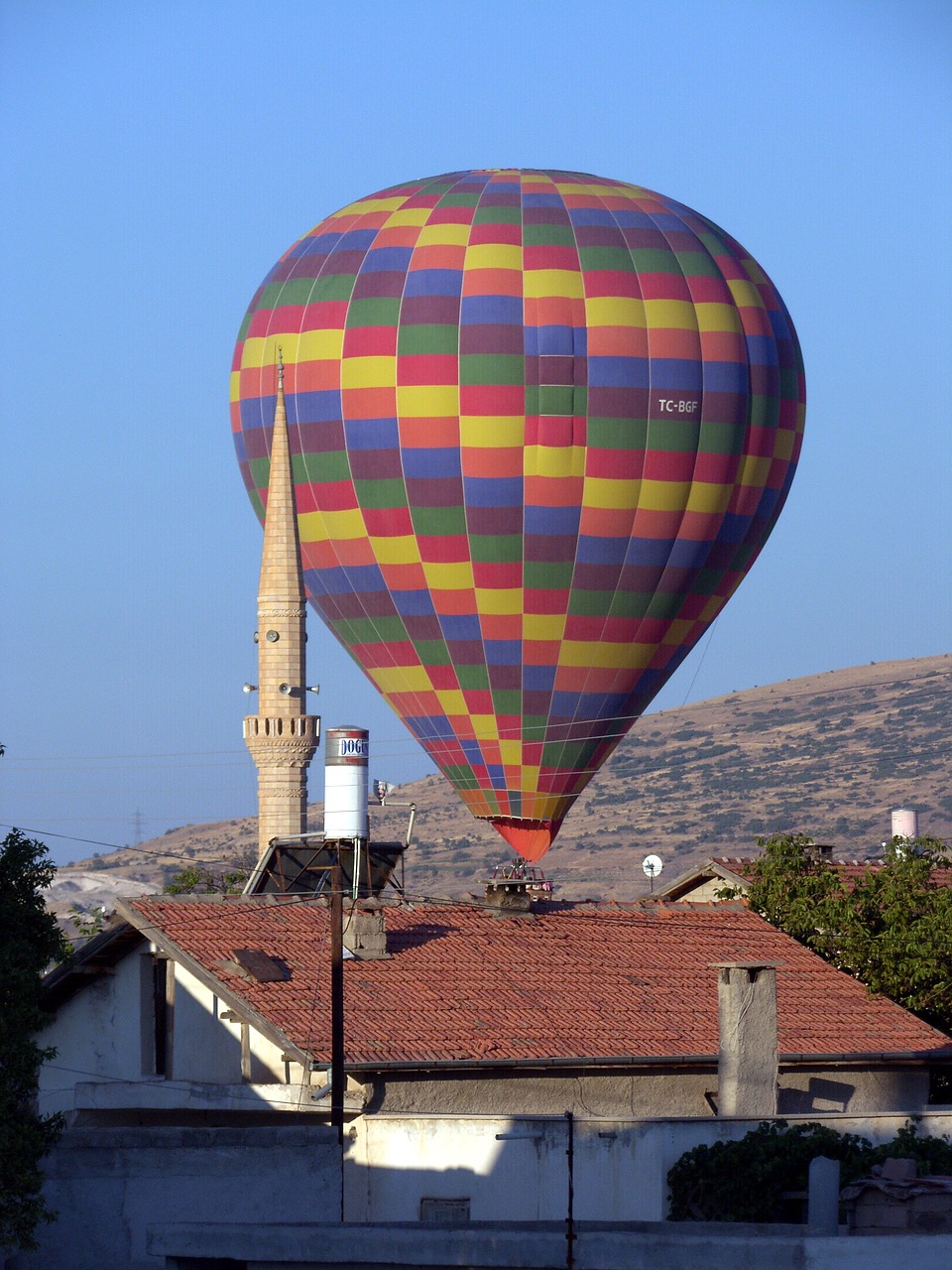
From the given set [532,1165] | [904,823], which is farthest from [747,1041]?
[904,823]

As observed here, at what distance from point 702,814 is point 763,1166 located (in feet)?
493

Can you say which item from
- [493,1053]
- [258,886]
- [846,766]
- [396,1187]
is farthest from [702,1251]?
[846,766]

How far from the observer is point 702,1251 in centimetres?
2244

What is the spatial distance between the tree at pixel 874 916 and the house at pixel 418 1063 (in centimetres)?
208

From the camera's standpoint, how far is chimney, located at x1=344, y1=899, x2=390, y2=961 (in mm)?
37375

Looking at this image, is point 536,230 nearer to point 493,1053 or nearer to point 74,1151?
point 493,1053

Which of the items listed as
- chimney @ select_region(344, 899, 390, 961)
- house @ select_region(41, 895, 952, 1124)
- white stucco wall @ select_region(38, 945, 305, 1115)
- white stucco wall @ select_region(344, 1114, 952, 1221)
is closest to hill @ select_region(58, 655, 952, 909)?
house @ select_region(41, 895, 952, 1124)

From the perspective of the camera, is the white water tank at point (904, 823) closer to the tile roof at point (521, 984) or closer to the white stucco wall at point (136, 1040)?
the tile roof at point (521, 984)

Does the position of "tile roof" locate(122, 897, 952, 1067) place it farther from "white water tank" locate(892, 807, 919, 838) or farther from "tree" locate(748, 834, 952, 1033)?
"white water tank" locate(892, 807, 919, 838)

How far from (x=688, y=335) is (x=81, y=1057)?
20.7m

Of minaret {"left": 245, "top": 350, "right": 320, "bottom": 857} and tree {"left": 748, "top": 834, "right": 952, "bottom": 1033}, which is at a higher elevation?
minaret {"left": 245, "top": 350, "right": 320, "bottom": 857}

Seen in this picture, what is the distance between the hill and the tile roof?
105 meters

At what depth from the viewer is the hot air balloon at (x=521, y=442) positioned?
165ft

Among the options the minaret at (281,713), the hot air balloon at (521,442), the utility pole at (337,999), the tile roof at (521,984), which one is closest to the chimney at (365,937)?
the tile roof at (521,984)
